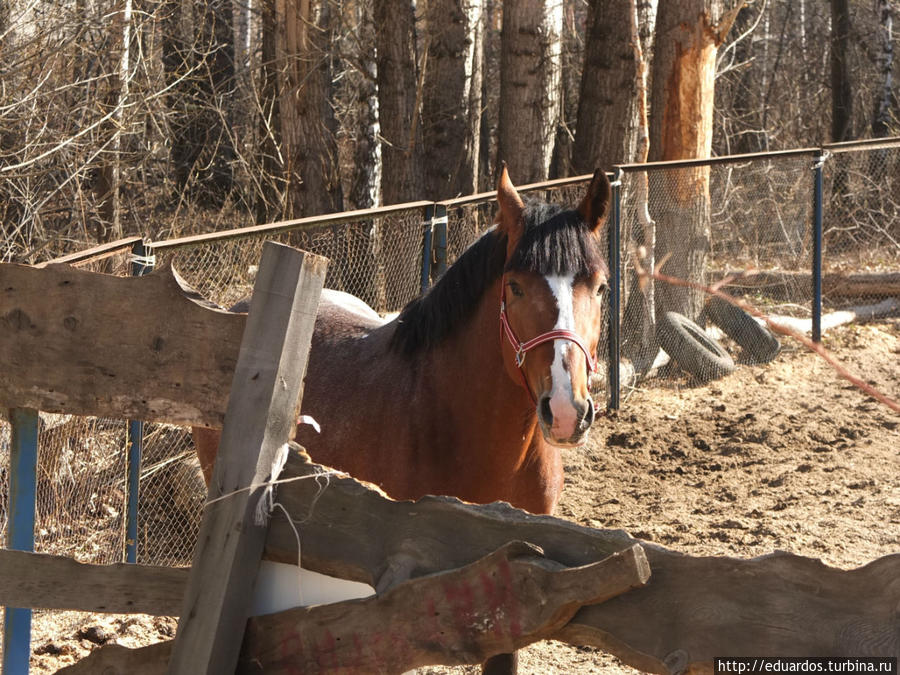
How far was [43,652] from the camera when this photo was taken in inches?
158

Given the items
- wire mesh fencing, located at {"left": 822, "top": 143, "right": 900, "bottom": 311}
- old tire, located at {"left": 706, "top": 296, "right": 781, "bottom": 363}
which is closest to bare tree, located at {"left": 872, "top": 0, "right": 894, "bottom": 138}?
wire mesh fencing, located at {"left": 822, "top": 143, "right": 900, "bottom": 311}

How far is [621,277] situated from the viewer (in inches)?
311

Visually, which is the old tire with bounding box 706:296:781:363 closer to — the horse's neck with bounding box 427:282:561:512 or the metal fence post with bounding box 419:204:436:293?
the metal fence post with bounding box 419:204:436:293

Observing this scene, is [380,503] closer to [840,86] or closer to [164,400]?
[164,400]

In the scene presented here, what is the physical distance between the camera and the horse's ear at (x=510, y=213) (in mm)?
3359

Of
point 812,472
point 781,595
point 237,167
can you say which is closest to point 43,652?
point 781,595

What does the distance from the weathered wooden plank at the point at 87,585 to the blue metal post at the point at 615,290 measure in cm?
597

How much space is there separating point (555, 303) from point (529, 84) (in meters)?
6.51

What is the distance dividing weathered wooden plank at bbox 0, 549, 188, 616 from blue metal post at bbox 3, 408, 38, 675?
0.57 ft

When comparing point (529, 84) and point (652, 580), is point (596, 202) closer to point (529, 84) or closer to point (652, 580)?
point (652, 580)

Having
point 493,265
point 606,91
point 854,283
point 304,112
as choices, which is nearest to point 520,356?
point 493,265

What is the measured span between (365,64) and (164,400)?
349 inches

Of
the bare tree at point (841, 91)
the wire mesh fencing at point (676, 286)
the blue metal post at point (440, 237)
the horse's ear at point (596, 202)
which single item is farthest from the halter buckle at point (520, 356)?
the bare tree at point (841, 91)

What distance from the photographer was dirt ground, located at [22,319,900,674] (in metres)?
4.36
